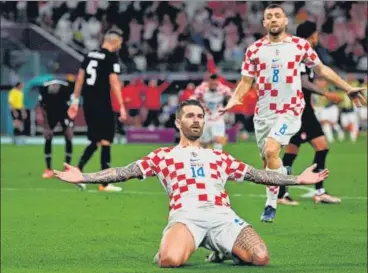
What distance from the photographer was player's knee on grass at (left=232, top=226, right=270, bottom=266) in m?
9.01

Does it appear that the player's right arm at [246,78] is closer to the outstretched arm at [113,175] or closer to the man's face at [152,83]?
the outstretched arm at [113,175]

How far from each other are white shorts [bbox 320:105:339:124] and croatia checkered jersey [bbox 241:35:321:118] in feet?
63.3

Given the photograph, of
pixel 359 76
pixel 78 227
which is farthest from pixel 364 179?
pixel 359 76

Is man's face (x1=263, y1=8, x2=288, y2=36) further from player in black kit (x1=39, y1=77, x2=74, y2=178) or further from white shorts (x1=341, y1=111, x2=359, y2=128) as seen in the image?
white shorts (x1=341, y1=111, x2=359, y2=128)

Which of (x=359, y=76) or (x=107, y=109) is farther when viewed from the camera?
(x=359, y=76)

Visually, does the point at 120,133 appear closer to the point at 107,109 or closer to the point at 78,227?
the point at 107,109

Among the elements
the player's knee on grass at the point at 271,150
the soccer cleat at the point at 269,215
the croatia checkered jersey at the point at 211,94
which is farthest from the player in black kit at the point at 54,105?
the player's knee on grass at the point at 271,150

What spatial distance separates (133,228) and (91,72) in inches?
181

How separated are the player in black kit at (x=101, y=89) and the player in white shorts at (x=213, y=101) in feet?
12.4

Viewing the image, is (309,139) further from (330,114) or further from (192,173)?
(330,114)

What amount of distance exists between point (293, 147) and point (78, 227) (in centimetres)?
382

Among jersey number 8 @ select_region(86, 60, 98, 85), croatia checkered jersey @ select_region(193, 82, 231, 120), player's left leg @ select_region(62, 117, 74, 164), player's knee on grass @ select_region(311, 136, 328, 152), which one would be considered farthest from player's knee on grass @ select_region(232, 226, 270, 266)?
croatia checkered jersey @ select_region(193, 82, 231, 120)

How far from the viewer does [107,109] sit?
650 inches

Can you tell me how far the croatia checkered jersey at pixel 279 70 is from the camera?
39.1ft
